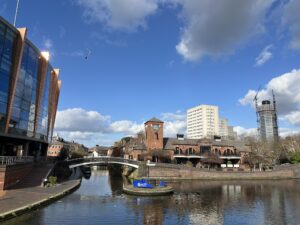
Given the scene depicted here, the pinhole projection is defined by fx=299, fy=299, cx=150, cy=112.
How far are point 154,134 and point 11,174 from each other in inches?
2494

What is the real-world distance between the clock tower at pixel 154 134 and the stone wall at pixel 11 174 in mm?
54513

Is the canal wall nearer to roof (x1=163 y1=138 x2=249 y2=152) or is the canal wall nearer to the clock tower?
the clock tower

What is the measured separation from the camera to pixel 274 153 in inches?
4459

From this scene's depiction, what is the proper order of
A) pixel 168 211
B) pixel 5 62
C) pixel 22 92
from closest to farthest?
pixel 168 211
pixel 5 62
pixel 22 92

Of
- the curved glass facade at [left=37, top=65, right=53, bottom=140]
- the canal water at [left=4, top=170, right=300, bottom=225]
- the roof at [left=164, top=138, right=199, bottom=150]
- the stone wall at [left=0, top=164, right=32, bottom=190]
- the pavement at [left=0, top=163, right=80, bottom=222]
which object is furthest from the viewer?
the roof at [left=164, top=138, right=199, bottom=150]

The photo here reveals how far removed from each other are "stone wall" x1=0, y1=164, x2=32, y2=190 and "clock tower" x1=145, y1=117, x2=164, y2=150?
5451 cm

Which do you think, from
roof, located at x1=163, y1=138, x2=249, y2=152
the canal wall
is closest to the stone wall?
the canal wall

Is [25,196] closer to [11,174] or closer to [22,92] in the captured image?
[11,174]

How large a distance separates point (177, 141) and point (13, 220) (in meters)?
79.7

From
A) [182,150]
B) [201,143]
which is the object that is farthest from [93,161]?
[201,143]

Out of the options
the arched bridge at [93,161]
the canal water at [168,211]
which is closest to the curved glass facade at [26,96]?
the canal water at [168,211]

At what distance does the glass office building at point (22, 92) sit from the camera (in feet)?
161

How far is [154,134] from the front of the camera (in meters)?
102

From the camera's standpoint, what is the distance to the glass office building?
49125mm
